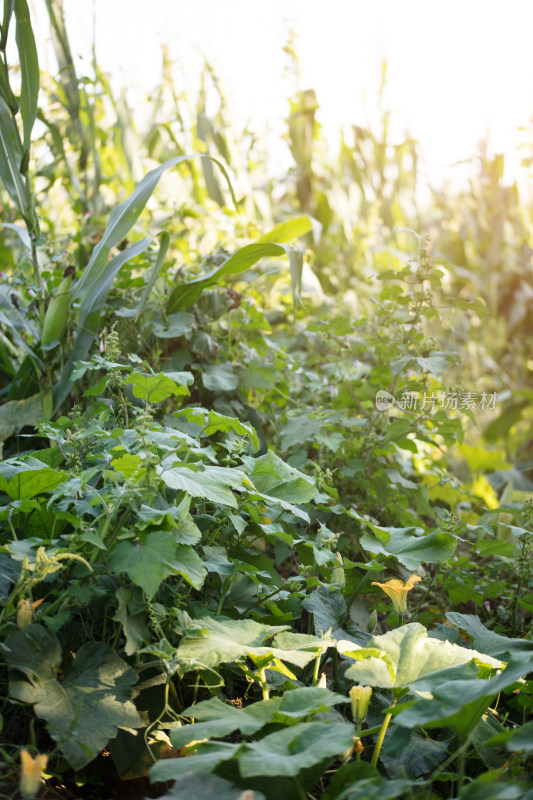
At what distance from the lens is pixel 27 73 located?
49.8 inches

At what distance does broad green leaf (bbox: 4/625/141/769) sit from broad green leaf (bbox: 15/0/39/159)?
100 cm

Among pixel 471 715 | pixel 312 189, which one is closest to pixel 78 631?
pixel 471 715

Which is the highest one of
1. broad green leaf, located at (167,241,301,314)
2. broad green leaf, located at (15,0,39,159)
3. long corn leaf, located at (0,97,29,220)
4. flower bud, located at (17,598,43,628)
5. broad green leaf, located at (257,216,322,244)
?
broad green leaf, located at (15,0,39,159)

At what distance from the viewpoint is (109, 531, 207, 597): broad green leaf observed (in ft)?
2.29

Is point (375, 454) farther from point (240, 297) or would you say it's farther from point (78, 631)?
point (78, 631)

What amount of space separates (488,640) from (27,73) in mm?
1386

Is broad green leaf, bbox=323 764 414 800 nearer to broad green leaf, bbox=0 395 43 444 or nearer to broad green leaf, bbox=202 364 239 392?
broad green leaf, bbox=202 364 239 392

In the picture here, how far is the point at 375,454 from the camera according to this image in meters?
1.35

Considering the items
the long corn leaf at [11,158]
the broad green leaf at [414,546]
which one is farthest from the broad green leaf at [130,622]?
the long corn leaf at [11,158]

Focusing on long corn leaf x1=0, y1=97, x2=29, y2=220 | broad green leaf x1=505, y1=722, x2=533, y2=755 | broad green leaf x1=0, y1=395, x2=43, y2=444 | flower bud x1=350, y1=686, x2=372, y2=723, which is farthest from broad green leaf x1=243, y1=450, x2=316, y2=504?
long corn leaf x1=0, y1=97, x2=29, y2=220

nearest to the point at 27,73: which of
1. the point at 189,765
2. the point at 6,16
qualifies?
the point at 6,16

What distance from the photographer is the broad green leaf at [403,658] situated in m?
0.74

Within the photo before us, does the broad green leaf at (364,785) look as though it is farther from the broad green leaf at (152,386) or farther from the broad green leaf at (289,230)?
the broad green leaf at (289,230)

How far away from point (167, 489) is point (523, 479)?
A: 5.22ft
